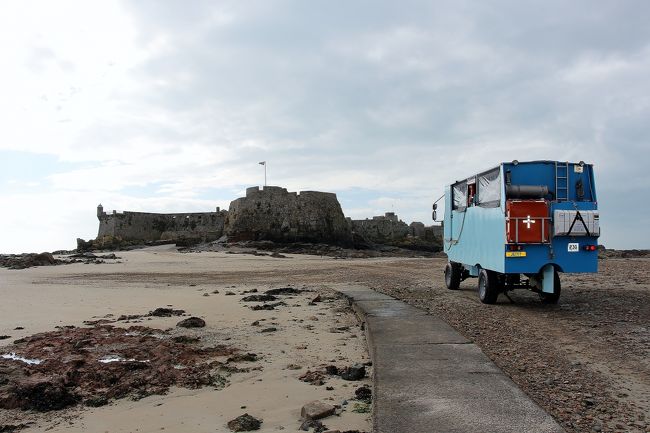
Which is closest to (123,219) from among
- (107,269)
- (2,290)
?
(107,269)

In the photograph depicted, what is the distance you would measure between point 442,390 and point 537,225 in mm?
5876

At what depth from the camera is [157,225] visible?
5275 cm

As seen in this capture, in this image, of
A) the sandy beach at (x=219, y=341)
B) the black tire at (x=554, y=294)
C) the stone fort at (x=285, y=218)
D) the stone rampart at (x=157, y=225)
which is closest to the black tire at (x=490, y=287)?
the black tire at (x=554, y=294)

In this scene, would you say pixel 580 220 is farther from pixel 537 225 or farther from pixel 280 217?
pixel 280 217

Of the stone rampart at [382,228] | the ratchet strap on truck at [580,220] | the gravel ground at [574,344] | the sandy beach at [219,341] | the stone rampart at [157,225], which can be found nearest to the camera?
the sandy beach at [219,341]

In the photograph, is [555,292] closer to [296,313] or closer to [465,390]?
[296,313]

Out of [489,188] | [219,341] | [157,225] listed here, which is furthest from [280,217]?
[219,341]

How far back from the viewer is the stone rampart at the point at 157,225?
50.8 m

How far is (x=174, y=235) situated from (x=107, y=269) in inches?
1204

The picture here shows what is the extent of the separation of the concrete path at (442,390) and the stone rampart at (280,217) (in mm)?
31688

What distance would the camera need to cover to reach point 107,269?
21000 millimetres

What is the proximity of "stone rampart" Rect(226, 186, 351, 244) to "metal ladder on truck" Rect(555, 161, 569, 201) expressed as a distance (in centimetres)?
2931

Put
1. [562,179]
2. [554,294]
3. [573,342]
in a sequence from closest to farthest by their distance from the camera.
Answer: [573,342] → [562,179] → [554,294]

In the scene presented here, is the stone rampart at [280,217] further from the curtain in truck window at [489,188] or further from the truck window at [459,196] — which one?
the curtain in truck window at [489,188]
